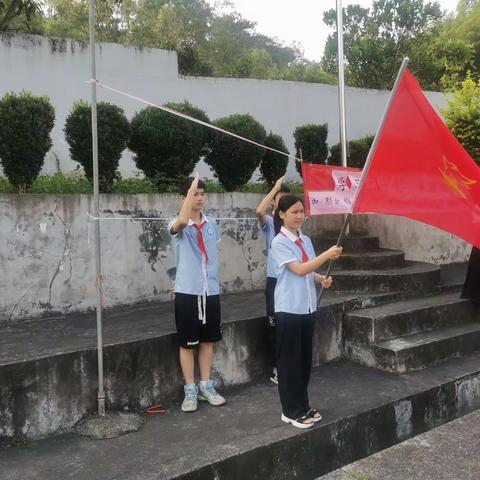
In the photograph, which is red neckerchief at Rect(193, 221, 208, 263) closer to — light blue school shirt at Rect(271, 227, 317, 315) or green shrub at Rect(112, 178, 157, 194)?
light blue school shirt at Rect(271, 227, 317, 315)

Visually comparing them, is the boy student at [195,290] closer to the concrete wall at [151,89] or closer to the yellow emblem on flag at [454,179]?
the yellow emblem on flag at [454,179]

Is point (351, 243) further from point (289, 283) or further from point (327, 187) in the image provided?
point (289, 283)

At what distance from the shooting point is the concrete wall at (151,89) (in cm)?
890

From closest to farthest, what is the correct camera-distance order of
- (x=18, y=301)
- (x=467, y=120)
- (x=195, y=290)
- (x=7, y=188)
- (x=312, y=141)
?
1. (x=195, y=290)
2. (x=18, y=301)
3. (x=7, y=188)
4. (x=312, y=141)
5. (x=467, y=120)

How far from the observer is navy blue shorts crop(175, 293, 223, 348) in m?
3.51

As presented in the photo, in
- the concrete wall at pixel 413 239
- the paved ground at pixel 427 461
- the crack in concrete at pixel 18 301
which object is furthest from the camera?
the concrete wall at pixel 413 239

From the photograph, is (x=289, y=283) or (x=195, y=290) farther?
(x=195, y=290)

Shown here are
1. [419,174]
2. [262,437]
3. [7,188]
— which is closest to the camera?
[419,174]

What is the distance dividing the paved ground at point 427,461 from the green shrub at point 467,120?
6754mm

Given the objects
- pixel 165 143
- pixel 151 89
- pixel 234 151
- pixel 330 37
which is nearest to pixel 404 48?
pixel 330 37

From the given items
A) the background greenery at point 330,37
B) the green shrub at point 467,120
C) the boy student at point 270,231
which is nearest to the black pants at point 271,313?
the boy student at point 270,231

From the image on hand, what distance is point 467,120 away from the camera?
28.5 feet

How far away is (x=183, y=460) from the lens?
2830mm

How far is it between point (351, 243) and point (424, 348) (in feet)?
6.79
